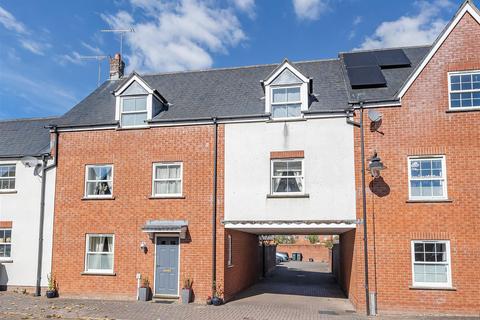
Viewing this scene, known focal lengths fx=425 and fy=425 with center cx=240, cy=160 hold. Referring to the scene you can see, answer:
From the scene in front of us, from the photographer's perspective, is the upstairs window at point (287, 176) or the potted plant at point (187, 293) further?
the upstairs window at point (287, 176)

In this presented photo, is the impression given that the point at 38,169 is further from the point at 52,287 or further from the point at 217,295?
the point at 217,295

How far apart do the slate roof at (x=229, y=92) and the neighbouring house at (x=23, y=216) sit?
8.24ft

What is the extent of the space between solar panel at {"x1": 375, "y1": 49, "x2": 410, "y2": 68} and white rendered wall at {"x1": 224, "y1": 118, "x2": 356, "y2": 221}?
424 cm

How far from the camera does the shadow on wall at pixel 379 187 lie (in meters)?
15.2

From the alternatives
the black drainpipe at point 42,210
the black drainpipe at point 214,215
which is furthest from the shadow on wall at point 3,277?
the black drainpipe at point 214,215

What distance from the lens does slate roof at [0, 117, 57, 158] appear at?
19691 mm

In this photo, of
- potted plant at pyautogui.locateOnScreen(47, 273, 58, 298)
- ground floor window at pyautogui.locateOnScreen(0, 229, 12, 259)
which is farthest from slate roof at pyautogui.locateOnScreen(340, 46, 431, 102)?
ground floor window at pyautogui.locateOnScreen(0, 229, 12, 259)

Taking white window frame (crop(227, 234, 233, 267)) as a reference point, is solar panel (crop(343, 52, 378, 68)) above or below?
above

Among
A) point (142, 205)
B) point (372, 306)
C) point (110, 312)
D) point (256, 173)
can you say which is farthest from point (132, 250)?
point (372, 306)

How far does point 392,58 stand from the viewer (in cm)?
1884

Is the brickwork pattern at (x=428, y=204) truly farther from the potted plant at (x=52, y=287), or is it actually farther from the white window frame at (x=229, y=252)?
the potted plant at (x=52, y=287)

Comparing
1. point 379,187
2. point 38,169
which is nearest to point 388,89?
point 379,187

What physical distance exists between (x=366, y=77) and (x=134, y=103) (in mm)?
9935

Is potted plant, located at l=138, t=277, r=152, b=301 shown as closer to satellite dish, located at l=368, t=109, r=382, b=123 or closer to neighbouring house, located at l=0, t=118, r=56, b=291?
neighbouring house, located at l=0, t=118, r=56, b=291
